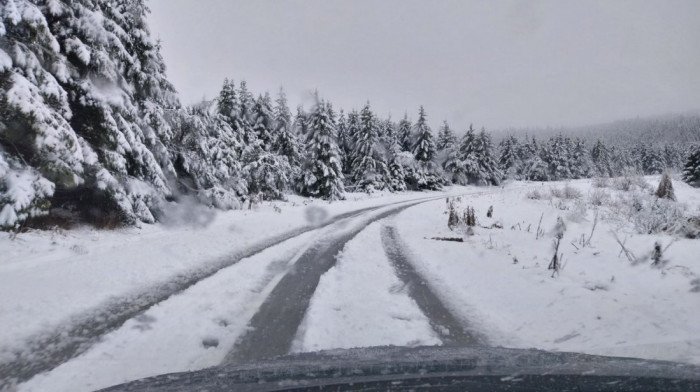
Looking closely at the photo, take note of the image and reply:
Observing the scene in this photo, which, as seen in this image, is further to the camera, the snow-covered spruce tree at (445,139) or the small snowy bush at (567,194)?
the snow-covered spruce tree at (445,139)

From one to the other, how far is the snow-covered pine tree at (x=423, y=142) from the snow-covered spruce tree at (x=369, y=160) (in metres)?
8.42

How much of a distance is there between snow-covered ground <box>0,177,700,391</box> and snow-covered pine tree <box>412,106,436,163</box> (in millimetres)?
37962

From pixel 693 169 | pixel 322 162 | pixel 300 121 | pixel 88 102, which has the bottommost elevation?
pixel 693 169

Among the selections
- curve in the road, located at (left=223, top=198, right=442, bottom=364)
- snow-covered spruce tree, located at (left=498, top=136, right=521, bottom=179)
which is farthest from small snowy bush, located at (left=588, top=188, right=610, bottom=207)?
snow-covered spruce tree, located at (left=498, top=136, right=521, bottom=179)

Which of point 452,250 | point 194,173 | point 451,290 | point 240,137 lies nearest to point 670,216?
point 452,250

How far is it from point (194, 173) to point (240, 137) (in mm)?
12774

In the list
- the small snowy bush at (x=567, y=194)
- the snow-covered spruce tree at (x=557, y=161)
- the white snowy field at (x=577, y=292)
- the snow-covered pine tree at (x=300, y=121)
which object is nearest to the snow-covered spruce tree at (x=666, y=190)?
the small snowy bush at (x=567, y=194)

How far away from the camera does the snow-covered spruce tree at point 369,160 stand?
38656mm

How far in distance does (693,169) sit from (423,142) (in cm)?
2499

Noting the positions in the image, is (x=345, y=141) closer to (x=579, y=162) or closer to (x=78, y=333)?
(x=78, y=333)

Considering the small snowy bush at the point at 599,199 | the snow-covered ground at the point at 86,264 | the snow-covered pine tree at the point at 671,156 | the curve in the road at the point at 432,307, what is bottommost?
the curve in the road at the point at 432,307

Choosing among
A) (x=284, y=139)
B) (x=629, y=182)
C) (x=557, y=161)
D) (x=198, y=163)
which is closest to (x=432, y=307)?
(x=198, y=163)

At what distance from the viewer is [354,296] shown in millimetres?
4941

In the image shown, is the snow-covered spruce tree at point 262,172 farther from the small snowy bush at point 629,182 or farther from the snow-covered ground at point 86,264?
the small snowy bush at point 629,182
